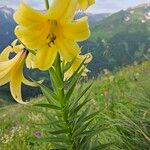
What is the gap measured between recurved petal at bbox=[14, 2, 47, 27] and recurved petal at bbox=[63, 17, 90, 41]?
15 centimetres

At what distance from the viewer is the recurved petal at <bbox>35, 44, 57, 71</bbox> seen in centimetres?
279

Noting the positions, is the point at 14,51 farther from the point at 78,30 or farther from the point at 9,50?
the point at 78,30

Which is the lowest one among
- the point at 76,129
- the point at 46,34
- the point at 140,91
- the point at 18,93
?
the point at 140,91

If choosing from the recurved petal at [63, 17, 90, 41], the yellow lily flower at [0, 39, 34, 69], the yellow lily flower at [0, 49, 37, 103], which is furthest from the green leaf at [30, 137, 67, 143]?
the recurved petal at [63, 17, 90, 41]

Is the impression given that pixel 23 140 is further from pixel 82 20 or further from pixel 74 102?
pixel 82 20

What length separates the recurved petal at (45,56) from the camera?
9.17 feet

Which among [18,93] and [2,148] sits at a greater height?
[18,93]

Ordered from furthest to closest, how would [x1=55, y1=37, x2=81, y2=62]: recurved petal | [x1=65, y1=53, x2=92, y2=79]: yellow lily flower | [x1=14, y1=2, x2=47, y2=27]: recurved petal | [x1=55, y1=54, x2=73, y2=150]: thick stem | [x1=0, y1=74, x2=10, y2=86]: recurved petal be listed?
[x1=65, y1=53, x2=92, y2=79]: yellow lily flower → [x1=0, y1=74, x2=10, y2=86]: recurved petal → [x1=55, y1=54, x2=73, y2=150]: thick stem → [x1=55, y1=37, x2=81, y2=62]: recurved petal → [x1=14, y1=2, x2=47, y2=27]: recurved petal

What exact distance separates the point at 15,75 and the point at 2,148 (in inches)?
167

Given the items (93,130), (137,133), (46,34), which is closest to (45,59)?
(46,34)

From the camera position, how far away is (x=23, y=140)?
7.02 m

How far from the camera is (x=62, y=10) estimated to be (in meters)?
2.72

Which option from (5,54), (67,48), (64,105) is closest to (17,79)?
(5,54)

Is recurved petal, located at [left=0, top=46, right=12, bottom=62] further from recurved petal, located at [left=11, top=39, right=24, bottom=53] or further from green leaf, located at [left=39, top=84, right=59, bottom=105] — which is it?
green leaf, located at [left=39, top=84, right=59, bottom=105]
